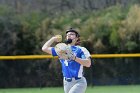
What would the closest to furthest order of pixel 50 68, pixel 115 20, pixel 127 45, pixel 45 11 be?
pixel 50 68 < pixel 127 45 < pixel 115 20 < pixel 45 11

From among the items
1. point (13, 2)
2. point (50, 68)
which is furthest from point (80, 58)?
point (13, 2)

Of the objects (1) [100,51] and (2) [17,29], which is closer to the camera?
(1) [100,51]

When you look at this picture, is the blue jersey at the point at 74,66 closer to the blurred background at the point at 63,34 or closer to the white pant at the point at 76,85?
the white pant at the point at 76,85

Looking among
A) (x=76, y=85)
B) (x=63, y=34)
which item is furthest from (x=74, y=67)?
(x=63, y=34)

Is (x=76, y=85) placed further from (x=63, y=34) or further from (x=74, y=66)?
(x=63, y=34)

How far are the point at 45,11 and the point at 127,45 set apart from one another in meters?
8.16

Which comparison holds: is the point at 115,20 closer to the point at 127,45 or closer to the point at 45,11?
the point at 127,45

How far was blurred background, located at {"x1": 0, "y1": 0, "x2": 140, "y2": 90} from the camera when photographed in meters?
15.2

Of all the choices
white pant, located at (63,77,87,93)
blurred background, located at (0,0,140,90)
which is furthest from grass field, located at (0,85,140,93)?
white pant, located at (63,77,87,93)

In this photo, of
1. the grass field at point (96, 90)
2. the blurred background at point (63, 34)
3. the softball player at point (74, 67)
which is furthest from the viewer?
the blurred background at point (63, 34)

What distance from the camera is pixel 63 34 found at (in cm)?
1897

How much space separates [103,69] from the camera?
1537 centimetres

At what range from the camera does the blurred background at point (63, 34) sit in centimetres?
1519

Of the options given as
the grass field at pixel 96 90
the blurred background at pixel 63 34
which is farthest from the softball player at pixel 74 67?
the grass field at pixel 96 90
